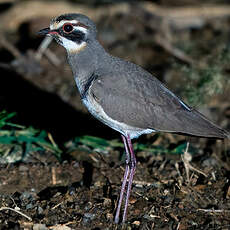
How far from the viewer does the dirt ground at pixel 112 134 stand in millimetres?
5062

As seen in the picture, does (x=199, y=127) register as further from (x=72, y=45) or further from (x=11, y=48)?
(x=11, y=48)

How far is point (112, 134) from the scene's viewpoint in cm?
709

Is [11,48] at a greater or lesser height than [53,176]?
greater

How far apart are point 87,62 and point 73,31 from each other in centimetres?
41

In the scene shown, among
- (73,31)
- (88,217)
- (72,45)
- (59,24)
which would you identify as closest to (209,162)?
(88,217)

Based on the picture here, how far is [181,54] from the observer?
9.02 meters

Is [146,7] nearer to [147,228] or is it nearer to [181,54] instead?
[181,54]

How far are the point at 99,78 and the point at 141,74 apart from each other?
53 cm

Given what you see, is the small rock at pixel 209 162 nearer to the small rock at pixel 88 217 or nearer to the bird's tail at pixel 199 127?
the bird's tail at pixel 199 127

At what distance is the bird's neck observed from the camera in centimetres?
542

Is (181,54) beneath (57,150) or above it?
above

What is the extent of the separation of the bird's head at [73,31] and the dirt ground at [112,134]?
1.56 meters

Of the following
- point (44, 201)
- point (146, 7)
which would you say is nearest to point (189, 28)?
point (146, 7)

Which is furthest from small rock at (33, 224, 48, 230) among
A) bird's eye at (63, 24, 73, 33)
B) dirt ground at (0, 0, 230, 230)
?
bird's eye at (63, 24, 73, 33)
